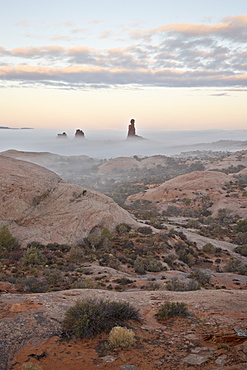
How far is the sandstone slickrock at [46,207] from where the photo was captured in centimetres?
A: 2302

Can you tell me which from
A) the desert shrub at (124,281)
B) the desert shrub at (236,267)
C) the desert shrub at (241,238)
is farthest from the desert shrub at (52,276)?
the desert shrub at (241,238)

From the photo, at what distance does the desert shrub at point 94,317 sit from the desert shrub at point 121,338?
23.6 inches

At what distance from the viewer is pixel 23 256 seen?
1834cm

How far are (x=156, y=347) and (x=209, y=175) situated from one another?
60574 mm

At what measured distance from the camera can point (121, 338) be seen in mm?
6500

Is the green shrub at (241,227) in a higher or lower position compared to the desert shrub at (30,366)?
lower

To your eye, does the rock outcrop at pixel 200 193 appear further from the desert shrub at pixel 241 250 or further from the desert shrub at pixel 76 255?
the desert shrub at pixel 76 255

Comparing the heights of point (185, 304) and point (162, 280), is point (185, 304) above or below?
above

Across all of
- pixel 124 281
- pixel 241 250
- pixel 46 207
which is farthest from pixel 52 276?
pixel 241 250

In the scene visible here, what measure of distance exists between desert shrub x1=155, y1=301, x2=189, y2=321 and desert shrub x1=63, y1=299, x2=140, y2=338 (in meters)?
0.78

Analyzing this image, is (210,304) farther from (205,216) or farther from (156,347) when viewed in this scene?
(205,216)

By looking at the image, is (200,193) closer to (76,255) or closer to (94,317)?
(76,255)

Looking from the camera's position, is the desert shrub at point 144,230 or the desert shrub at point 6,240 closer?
the desert shrub at point 6,240

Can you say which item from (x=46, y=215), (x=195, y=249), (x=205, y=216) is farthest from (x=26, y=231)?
(x=205, y=216)
